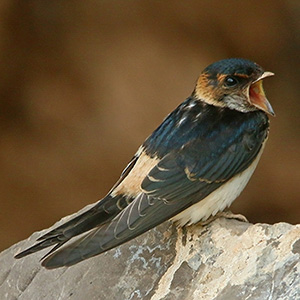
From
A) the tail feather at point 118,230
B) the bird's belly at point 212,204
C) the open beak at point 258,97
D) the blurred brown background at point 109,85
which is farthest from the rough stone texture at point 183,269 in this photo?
the blurred brown background at point 109,85

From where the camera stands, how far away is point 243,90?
2992mm

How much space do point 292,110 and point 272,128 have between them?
0.51ft

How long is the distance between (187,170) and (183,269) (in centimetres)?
33

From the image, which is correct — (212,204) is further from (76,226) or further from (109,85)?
(109,85)

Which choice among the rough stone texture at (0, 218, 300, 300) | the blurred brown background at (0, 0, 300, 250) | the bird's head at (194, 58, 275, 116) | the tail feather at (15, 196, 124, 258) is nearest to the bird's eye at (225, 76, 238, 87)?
the bird's head at (194, 58, 275, 116)

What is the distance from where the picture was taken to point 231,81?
9.83 feet

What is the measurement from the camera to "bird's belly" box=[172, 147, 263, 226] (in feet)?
9.25

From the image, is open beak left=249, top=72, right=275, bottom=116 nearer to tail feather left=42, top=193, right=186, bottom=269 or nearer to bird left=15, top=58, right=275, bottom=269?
bird left=15, top=58, right=275, bottom=269

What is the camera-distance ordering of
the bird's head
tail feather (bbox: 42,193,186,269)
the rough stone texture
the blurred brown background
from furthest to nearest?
the blurred brown background < the bird's head < tail feather (bbox: 42,193,186,269) < the rough stone texture

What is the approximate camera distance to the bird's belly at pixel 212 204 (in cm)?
282

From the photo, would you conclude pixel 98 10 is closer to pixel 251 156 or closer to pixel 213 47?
pixel 213 47

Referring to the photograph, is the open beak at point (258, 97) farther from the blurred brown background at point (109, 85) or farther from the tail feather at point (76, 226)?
the blurred brown background at point (109, 85)

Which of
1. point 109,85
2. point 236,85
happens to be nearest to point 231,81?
point 236,85

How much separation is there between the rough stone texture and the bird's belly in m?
0.04
